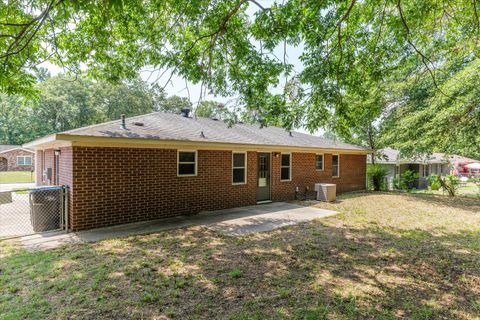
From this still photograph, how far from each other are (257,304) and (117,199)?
209 inches

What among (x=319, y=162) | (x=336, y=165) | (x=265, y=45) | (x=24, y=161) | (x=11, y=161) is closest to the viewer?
(x=265, y=45)

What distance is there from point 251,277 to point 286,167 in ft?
27.1

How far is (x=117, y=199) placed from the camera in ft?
23.8

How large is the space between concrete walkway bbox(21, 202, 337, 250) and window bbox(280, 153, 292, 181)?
183 centimetres

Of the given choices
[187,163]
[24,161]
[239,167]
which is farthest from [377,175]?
[24,161]

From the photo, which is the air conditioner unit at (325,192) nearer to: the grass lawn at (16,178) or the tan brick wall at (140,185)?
the tan brick wall at (140,185)

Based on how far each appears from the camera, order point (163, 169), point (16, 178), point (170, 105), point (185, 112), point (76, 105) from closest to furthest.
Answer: point (163, 169)
point (185, 112)
point (16, 178)
point (76, 105)
point (170, 105)

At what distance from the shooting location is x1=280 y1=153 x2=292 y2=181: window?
11969mm

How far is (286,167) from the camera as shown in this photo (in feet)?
39.7

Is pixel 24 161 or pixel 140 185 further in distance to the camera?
pixel 24 161

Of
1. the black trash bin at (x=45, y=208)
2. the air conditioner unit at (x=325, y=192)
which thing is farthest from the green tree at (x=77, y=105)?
the black trash bin at (x=45, y=208)

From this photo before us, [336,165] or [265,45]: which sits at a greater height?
[265,45]

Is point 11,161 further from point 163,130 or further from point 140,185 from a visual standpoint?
point 140,185

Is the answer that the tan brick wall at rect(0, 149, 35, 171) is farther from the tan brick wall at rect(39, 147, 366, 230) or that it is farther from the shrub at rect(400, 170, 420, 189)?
the shrub at rect(400, 170, 420, 189)
